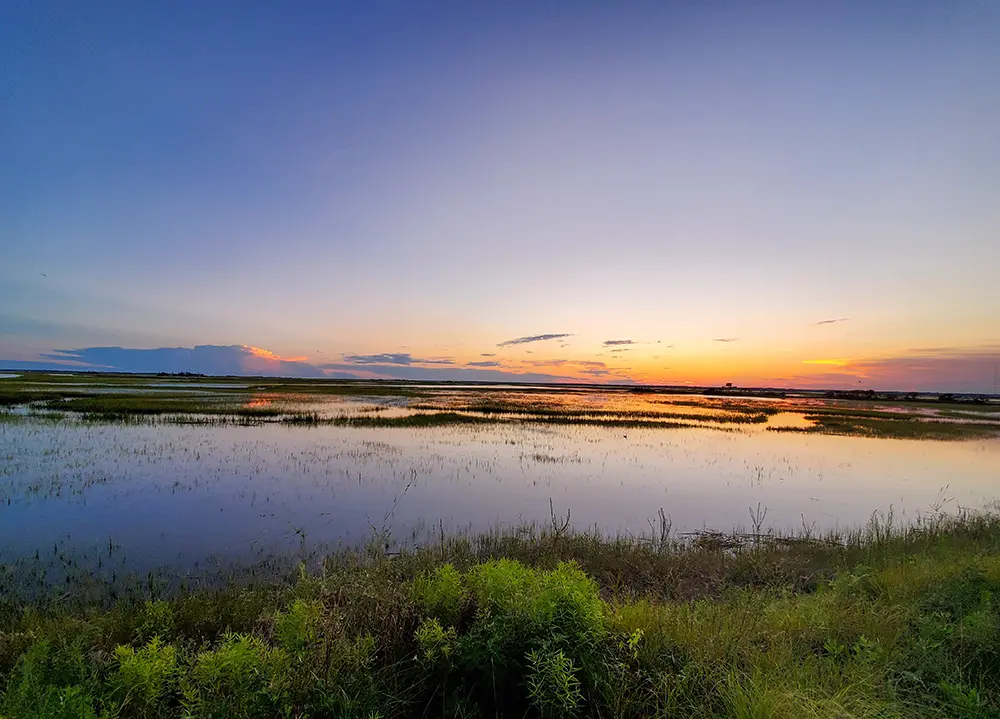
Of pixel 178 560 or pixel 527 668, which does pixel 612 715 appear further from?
pixel 178 560

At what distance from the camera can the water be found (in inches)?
418

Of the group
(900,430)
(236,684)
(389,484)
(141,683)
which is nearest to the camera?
(141,683)

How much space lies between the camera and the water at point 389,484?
10617 millimetres

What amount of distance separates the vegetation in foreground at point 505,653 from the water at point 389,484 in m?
4.11

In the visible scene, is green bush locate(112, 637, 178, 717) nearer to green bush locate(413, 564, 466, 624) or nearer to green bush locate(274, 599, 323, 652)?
green bush locate(274, 599, 323, 652)

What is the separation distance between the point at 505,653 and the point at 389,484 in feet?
38.0

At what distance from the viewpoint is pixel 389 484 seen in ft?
49.0

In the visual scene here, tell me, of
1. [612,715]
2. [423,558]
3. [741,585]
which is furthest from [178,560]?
[741,585]

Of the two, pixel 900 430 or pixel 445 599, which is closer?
pixel 445 599

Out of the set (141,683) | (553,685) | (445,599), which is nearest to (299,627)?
(141,683)

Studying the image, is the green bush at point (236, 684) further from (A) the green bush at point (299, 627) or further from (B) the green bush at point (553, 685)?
(B) the green bush at point (553, 685)

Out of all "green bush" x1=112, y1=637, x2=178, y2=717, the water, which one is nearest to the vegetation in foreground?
"green bush" x1=112, y1=637, x2=178, y2=717

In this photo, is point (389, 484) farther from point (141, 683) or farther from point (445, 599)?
point (141, 683)

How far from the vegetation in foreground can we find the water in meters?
4.11
